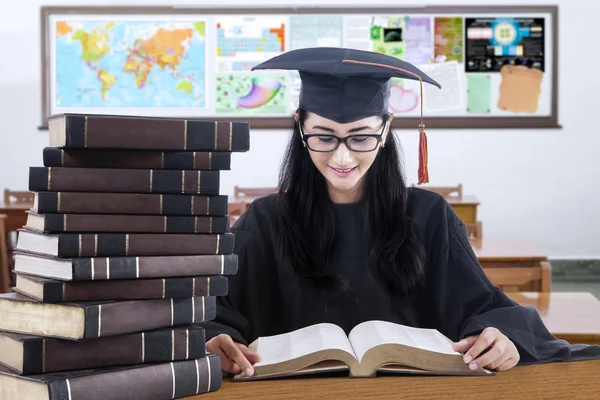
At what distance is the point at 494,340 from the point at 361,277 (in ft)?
2.02

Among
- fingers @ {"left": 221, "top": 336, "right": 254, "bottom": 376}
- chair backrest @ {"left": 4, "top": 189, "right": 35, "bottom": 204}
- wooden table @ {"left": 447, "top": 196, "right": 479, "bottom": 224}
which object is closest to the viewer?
fingers @ {"left": 221, "top": 336, "right": 254, "bottom": 376}

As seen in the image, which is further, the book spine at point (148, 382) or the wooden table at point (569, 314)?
the wooden table at point (569, 314)

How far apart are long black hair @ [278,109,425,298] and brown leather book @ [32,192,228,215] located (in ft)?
2.60

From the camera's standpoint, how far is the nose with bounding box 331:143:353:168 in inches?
74.5

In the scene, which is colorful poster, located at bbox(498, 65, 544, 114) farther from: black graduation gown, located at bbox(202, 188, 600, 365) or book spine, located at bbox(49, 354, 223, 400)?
→ book spine, located at bbox(49, 354, 223, 400)

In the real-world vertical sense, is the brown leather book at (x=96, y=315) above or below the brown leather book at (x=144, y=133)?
below

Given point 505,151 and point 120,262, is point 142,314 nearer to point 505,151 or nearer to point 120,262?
point 120,262

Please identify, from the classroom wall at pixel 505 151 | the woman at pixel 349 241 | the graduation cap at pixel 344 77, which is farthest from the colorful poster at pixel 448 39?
the graduation cap at pixel 344 77

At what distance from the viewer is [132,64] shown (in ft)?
25.4

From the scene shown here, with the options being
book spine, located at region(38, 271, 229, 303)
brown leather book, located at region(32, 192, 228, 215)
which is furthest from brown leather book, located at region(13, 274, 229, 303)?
brown leather book, located at region(32, 192, 228, 215)

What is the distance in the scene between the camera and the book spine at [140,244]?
124 cm

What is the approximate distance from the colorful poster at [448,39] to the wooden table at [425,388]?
6.60m

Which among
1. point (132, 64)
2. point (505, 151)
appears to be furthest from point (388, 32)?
point (132, 64)

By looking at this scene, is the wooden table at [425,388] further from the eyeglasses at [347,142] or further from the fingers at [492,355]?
the eyeglasses at [347,142]
